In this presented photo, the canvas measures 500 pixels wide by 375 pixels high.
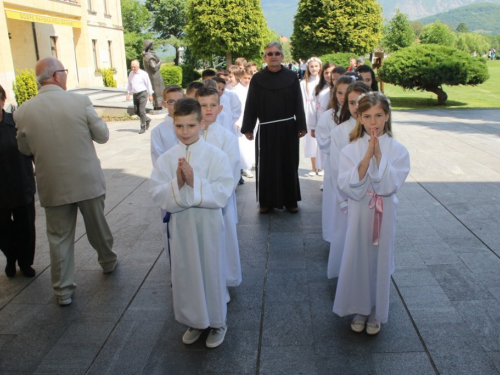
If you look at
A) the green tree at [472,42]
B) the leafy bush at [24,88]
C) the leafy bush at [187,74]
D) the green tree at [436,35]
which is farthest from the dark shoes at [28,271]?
the green tree at [472,42]

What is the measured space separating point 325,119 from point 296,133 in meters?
1.24

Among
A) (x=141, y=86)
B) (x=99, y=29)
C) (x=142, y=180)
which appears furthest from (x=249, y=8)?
(x=142, y=180)

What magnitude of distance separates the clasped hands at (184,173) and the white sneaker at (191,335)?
1201mm

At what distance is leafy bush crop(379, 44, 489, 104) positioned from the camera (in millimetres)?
18141

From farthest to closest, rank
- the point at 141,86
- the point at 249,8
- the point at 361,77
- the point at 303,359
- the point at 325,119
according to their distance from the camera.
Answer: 1. the point at 249,8
2. the point at 141,86
3. the point at 361,77
4. the point at 325,119
5. the point at 303,359

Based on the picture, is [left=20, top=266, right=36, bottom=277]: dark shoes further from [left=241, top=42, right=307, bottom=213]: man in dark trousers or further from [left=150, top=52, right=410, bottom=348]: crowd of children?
[left=241, top=42, right=307, bottom=213]: man in dark trousers

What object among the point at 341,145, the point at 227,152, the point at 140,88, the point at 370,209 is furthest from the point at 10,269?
the point at 140,88

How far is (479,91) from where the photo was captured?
2552 centimetres

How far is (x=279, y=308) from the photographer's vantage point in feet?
13.1

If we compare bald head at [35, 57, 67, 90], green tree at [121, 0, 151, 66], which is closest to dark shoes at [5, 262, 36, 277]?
bald head at [35, 57, 67, 90]

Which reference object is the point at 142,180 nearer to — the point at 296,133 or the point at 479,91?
the point at 296,133

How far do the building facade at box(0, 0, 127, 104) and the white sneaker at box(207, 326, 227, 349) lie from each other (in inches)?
756

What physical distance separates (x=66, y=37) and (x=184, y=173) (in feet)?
95.3

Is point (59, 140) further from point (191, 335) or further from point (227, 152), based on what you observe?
point (191, 335)
